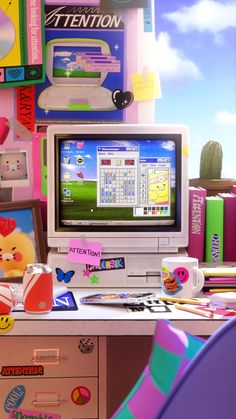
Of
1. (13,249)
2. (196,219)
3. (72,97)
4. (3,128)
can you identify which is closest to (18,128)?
(3,128)

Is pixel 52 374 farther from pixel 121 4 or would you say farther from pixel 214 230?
pixel 121 4

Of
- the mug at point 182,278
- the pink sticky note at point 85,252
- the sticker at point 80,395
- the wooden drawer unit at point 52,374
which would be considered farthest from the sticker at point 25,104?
the sticker at point 80,395

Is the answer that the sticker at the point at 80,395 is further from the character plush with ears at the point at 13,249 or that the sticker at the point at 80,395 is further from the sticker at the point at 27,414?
the character plush with ears at the point at 13,249

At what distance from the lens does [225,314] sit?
5.01 feet

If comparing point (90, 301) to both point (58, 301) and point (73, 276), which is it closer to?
point (58, 301)

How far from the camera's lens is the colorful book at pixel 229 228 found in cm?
192

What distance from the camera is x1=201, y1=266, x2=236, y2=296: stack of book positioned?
1743 millimetres

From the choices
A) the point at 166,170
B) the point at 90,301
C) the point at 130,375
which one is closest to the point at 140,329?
the point at 90,301

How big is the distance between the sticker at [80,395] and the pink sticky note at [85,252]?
1.30 ft

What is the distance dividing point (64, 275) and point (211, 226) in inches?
18.9

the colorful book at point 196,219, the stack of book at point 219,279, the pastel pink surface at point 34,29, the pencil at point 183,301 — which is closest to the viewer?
the pencil at point 183,301

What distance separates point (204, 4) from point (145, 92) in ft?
2.69


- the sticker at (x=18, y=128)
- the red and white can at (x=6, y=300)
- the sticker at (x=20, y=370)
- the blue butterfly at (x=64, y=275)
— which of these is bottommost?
the sticker at (x=20, y=370)

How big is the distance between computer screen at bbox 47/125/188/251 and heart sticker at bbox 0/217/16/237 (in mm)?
177
